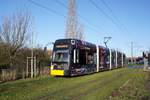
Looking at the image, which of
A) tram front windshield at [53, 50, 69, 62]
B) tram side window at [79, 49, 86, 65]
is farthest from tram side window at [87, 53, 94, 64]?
tram front windshield at [53, 50, 69, 62]

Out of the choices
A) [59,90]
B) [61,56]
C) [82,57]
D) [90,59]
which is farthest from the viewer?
[90,59]

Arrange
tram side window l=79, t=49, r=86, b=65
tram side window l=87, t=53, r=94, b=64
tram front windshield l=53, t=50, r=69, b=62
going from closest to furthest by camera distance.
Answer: tram front windshield l=53, t=50, r=69, b=62, tram side window l=79, t=49, r=86, b=65, tram side window l=87, t=53, r=94, b=64

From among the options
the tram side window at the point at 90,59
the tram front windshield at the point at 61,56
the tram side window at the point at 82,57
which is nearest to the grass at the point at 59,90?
the tram front windshield at the point at 61,56

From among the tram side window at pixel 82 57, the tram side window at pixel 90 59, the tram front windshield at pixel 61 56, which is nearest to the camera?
the tram front windshield at pixel 61 56

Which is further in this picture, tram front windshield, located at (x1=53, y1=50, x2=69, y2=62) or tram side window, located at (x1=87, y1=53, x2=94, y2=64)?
tram side window, located at (x1=87, y1=53, x2=94, y2=64)

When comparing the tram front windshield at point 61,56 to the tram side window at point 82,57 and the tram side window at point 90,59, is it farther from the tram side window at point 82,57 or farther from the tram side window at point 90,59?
the tram side window at point 90,59

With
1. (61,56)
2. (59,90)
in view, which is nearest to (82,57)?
(61,56)

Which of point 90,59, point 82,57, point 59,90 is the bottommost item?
point 59,90

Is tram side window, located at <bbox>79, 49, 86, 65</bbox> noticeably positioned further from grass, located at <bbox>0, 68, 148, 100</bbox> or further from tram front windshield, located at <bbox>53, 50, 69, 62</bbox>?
grass, located at <bbox>0, 68, 148, 100</bbox>

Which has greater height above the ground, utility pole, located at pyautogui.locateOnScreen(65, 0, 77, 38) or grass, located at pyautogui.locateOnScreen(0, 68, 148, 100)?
utility pole, located at pyautogui.locateOnScreen(65, 0, 77, 38)

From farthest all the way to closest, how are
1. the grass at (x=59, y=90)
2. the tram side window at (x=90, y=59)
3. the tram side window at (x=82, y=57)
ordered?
1. the tram side window at (x=90, y=59)
2. the tram side window at (x=82, y=57)
3. the grass at (x=59, y=90)

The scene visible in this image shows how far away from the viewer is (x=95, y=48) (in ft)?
110

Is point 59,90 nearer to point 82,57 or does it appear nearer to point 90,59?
point 82,57

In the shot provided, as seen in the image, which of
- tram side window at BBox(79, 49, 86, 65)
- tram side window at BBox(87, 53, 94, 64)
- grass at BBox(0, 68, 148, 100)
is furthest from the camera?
tram side window at BBox(87, 53, 94, 64)
